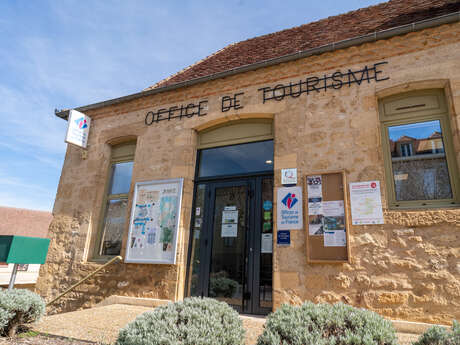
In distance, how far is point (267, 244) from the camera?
5.22 m

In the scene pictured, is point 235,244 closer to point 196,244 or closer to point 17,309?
point 196,244

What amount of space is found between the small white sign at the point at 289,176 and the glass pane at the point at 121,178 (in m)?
3.68

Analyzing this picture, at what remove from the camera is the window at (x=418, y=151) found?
4359 mm

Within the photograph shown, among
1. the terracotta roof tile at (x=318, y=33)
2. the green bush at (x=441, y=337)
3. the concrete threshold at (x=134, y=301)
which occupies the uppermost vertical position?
the terracotta roof tile at (x=318, y=33)

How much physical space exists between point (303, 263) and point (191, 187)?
8.72 ft

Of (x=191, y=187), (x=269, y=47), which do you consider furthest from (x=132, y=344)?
(x=269, y=47)

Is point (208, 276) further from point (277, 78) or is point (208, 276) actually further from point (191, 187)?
point (277, 78)

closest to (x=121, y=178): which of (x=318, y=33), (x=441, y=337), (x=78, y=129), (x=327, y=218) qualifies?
(x=78, y=129)

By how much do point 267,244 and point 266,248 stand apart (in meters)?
0.07

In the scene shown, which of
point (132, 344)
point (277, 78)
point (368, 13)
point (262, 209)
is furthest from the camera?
point (368, 13)

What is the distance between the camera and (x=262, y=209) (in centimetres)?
A: 544

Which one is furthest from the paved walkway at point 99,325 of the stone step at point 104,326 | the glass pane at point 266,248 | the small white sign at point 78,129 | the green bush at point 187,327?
the small white sign at point 78,129

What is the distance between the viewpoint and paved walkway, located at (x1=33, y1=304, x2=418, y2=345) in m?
3.65

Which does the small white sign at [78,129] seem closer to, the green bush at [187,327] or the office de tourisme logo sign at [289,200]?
the office de tourisme logo sign at [289,200]
